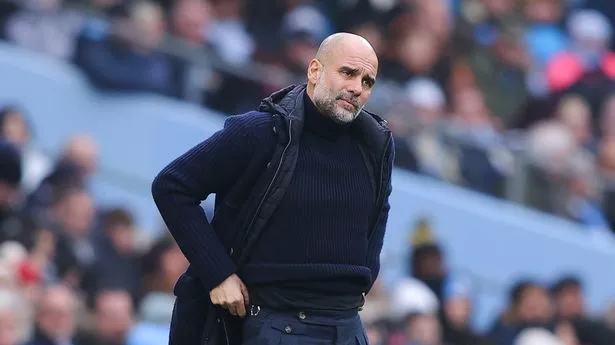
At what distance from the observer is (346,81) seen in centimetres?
650

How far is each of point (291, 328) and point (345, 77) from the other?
0.95m

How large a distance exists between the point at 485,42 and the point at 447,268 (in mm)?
3799

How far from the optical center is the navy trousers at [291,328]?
6.52m

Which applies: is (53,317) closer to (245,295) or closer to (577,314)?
(245,295)

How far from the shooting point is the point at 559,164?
14.2 metres

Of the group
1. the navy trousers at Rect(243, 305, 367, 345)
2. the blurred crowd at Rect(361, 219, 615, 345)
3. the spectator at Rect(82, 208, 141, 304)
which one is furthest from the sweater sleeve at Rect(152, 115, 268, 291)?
the blurred crowd at Rect(361, 219, 615, 345)

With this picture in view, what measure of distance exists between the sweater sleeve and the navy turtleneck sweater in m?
0.17

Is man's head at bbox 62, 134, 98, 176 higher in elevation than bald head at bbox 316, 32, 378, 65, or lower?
lower

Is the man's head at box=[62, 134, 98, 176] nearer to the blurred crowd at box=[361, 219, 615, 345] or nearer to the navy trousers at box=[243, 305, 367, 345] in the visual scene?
the blurred crowd at box=[361, 219, 615, 345]

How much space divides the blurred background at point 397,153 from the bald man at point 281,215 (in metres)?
3.35

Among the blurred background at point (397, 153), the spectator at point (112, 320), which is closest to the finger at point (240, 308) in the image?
the blurred background at point (397, 153)

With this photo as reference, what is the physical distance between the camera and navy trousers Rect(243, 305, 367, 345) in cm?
652

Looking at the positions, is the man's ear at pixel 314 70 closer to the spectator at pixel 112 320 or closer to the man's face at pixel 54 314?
the man's face at pixel 54 314

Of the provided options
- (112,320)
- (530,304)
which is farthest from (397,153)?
(112,320)
